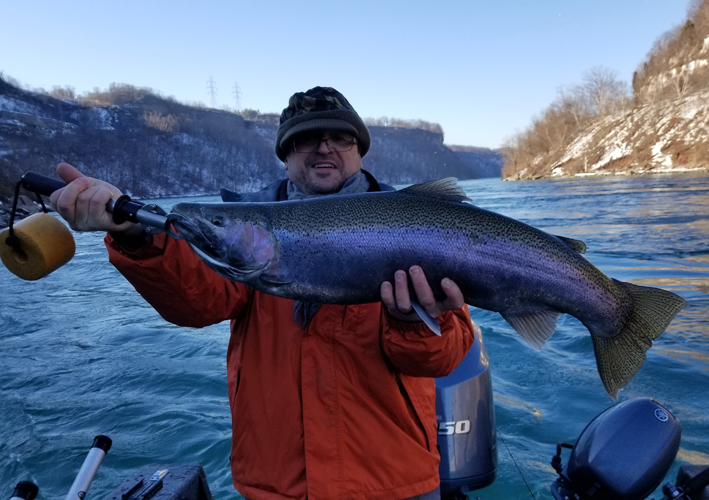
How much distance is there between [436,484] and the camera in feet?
7.43

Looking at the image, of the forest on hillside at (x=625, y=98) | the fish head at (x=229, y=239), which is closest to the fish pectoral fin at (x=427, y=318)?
the fish head at (x=229, y=239)

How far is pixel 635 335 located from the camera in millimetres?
2355

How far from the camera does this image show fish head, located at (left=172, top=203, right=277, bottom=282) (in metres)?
2.00

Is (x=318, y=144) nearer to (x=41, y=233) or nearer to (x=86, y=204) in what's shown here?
(x=86, y=204)

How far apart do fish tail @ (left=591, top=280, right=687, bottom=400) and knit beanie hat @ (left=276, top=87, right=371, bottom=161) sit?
67.3 inches

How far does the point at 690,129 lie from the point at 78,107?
338 ft

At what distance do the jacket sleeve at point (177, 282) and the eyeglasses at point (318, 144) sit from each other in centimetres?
99

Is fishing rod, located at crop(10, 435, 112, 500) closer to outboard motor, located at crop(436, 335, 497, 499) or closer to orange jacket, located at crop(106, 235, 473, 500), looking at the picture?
orange jacket, located at crop(106, 235, 473, 500)

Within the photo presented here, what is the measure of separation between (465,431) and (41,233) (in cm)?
271

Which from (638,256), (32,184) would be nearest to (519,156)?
(638,256)

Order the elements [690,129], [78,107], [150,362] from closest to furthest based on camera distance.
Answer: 1. [150,362]
2. [690,129]
3. [78,107]

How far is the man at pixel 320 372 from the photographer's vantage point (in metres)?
2.01

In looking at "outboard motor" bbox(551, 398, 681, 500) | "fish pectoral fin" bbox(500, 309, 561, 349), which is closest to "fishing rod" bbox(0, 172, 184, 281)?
"fish pectoral fin" bbox(500, 309, 561, 349)

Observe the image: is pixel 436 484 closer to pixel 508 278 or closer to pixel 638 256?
pixel 508 278
